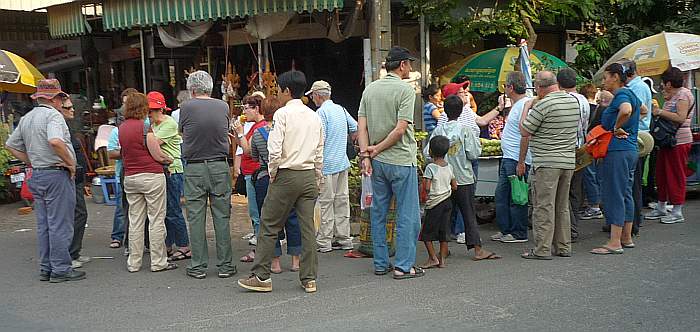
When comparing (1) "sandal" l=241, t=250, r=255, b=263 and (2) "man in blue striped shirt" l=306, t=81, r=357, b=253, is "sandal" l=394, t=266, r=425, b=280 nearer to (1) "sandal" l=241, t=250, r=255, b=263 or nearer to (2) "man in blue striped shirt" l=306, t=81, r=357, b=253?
(2) "man in blue striped shirt" l=306, t=81, r=357, b=253

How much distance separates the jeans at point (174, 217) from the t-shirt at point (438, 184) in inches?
103

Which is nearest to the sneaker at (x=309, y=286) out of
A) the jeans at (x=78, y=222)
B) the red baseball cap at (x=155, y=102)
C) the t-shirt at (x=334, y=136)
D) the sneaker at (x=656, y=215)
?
the t-shirt at (x=334, y=136)

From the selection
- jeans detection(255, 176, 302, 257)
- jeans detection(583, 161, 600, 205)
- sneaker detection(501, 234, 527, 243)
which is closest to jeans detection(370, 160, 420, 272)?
jeans detection(255, 176, 302, 257)

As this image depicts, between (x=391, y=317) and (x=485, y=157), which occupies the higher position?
(x=485, y=157)

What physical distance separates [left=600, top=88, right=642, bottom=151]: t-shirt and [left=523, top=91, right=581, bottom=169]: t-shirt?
0.39 metres

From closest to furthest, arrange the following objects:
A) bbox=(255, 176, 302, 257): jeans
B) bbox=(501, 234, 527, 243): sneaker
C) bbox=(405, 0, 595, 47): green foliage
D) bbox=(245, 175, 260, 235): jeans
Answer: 1. bbox=(255, 176, 302, 257): jeans
2. bbox=(245, 175, 260, 235): jeans
3. bbox=(501, 234, 527, 243): sneaker
4. bbox=(405, 0, 595, 47): green foliage

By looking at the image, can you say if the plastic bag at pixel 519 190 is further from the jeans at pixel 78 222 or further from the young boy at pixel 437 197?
the jeans at pixel 78 222

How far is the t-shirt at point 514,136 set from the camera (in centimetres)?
739

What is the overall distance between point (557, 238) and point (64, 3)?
384 inches

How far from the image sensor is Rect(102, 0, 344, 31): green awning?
9.64 meters

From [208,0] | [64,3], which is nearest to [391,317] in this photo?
[208,0]

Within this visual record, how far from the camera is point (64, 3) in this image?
12.4 m

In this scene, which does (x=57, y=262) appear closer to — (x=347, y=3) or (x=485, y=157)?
(x=485, y=157)

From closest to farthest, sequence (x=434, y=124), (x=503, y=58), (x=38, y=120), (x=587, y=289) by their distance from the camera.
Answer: (x=587, y=289) → (x=38, y=120) → (x=434, y=124) → (x=503, y=58)
